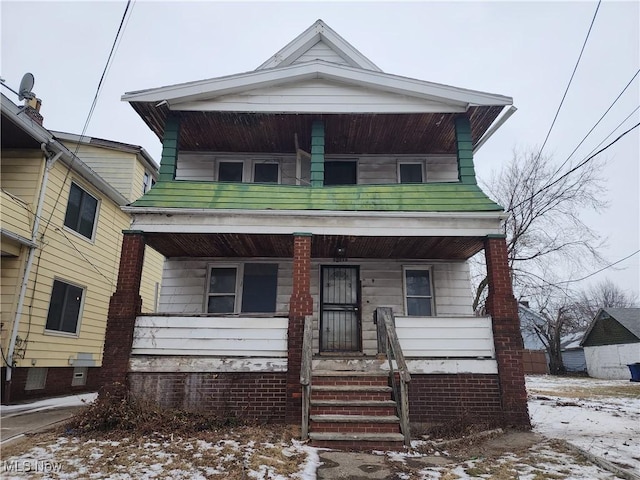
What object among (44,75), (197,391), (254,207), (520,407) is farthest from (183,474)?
(44,75)

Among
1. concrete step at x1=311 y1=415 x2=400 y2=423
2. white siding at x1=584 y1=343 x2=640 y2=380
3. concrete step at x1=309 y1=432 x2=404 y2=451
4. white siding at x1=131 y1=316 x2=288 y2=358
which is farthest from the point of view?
white siding at x1=584 y1=343 x2=640 y2=380

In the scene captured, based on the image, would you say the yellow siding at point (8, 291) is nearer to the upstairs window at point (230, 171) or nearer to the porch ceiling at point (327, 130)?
the porch ceiling at point (327, 130)

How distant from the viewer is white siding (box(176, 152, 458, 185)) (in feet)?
36.6

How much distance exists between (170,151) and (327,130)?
12.0 feet

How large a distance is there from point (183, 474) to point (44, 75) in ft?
34.1

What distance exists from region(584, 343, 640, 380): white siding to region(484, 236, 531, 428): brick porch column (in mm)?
21332

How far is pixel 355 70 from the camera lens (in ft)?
31.7

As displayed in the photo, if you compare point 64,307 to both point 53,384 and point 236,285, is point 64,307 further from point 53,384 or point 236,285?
point 236,285

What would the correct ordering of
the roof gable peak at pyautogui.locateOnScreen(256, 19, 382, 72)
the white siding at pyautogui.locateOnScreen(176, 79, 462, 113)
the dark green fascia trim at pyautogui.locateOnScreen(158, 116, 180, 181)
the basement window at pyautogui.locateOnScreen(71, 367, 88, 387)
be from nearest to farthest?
the dark green fascia trim at pyautogui.locateOnScreen(158, 116, 180, 181) < the white siding at pyautogui.locateOnScreen(176, 79, 462, 113) < the roof gable peak at pyautogui.locateOnScreen(256, 19, 382, 72) < the basement window at pyautogui.locateOnScreen(71, 367, 88, 387)

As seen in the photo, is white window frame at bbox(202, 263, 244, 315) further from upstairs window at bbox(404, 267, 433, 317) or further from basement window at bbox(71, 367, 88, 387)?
basement window at bbox(71, 367, 88, 387)

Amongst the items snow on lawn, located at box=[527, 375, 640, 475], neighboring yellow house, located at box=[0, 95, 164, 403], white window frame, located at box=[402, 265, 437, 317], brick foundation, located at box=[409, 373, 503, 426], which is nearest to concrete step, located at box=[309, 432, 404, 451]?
brick foundation, located at box=[409, 373, 503, 426]

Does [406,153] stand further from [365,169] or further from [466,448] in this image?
[466,448]

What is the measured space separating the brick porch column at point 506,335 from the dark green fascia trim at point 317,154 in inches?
146

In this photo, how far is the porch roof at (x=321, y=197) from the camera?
8.62 meters
